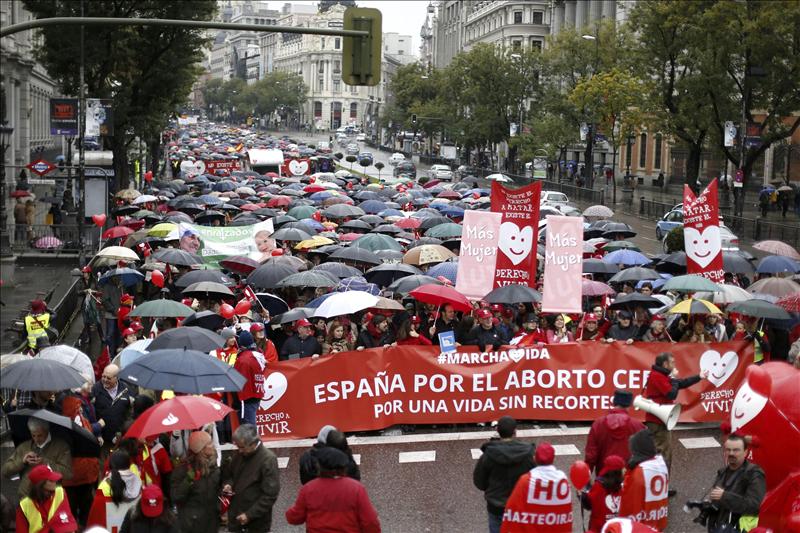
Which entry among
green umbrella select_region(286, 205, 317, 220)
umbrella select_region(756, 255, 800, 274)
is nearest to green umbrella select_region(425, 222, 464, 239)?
green umbrella select_region(286, 205, 317, 220)

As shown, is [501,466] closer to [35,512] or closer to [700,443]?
[35,512]

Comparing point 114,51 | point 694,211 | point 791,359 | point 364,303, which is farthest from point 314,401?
point 114,51

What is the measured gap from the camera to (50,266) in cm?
3192

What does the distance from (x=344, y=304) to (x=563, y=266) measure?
3008 mm

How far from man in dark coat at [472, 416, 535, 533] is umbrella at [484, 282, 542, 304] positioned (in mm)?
7286

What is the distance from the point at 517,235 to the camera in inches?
686

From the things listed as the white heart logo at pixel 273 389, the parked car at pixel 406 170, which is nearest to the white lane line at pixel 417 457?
the white heart logo at pixel 273 389

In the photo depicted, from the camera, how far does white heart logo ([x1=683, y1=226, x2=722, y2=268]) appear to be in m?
18.1

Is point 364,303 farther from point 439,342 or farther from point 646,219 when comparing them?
point 646,219

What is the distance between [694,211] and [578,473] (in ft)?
35.9

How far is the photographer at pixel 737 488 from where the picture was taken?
8469 millimetres

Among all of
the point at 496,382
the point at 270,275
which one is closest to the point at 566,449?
the point at 496,382

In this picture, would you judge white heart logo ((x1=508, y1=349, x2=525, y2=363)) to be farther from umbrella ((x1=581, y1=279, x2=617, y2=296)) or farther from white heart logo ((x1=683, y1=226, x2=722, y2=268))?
white heart logo ((x1=683, y1=226, x2=722, y2=268))

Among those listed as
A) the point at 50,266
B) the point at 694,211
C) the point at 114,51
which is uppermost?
the point at 114,51
